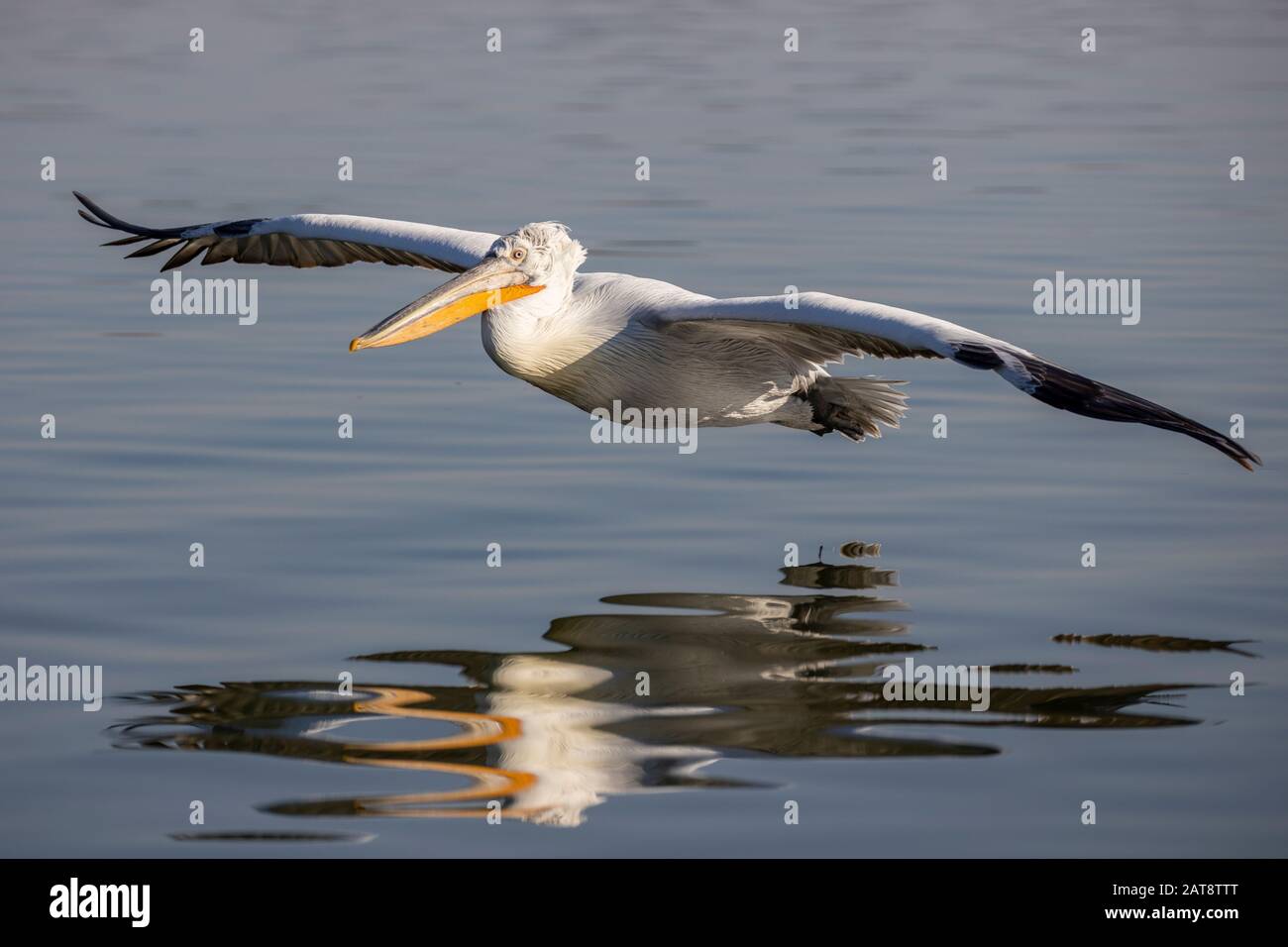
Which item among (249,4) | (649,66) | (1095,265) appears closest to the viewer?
(1095,265)

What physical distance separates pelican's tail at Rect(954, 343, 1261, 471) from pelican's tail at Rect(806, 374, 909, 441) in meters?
2.22

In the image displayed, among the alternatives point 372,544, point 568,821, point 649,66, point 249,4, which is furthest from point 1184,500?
point 249,4

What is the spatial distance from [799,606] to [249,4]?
101 feet

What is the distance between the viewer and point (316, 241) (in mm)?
11602

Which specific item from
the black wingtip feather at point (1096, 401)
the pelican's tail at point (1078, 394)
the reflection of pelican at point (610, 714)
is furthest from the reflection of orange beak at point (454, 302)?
the black wingtip feather at point (1096, 401)

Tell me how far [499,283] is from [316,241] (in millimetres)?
Result: 2309

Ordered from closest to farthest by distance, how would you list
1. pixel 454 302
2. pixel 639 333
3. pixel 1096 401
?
pixel 1096 401 < pixel 454 302 < pixel 639 333

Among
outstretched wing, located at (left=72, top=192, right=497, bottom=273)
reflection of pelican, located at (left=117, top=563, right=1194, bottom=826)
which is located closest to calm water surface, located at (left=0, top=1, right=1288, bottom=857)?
reflection of pelican, located at (left=117, top=563, right=1194, bottom=826)

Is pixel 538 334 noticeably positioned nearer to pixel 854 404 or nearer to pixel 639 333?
pixel 639 333

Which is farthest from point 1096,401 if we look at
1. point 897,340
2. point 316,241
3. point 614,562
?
point 316,241

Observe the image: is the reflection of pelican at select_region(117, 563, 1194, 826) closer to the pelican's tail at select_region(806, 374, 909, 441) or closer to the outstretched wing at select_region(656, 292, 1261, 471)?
the outstretched wing at select_region(656, 292, 1261, 471)

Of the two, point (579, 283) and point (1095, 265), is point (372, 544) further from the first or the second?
point (1095, 265)

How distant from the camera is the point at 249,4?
122ft

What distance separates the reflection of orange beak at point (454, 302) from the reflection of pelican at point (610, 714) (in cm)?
178
